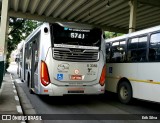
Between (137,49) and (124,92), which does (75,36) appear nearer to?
(137,49)

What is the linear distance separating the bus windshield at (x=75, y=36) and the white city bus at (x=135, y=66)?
4.62 feet

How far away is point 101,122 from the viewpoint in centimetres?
723

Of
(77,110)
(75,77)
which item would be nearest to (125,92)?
(75,77)

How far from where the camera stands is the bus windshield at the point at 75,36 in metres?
9.31

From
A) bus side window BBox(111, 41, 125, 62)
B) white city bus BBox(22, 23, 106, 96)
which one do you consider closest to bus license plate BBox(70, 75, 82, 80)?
white city bus BBox(22, 23, 106, 96)

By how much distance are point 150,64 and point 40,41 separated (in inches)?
156

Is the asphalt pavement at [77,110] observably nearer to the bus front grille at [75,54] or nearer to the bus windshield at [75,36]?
the bus front grille at [75,54]

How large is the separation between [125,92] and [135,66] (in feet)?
4.41

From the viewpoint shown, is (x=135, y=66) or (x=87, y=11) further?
(x=87, y=11)

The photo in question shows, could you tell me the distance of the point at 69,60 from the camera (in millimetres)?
9242

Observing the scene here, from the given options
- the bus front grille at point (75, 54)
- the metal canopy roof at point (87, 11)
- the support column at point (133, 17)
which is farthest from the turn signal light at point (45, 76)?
the metal canopy roof at point (87, 11)

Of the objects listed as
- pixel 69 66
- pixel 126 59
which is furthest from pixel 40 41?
pixel 126 59

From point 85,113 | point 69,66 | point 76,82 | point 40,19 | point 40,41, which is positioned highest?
point 40,19

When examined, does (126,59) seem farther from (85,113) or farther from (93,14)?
(93,14)
